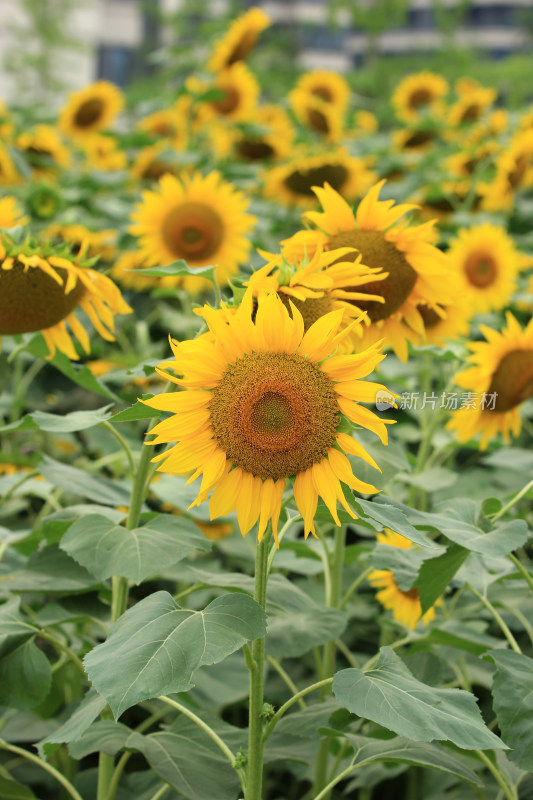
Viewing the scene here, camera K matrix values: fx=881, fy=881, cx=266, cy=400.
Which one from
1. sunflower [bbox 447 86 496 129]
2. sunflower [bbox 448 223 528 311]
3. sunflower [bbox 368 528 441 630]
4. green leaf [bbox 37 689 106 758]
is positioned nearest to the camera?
green leaf [bbox 37 689 106 758]

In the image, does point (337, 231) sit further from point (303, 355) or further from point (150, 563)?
point (150, 563)

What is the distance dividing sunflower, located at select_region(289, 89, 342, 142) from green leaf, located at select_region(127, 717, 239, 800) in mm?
4032

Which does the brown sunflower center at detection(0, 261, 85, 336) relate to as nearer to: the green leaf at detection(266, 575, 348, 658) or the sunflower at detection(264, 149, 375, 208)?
the green leaf at detection(266, 575, 348, 658)

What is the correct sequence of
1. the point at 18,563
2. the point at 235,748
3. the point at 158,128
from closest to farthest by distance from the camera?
the point at 235,748, the point at 18,563, the point at 158,128

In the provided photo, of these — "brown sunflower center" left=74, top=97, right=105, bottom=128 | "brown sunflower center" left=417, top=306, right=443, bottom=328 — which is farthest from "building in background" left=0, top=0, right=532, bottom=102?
"brown sunflower center" left=417, top=306, right=443, bottom=328

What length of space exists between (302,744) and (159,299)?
7.90 feet

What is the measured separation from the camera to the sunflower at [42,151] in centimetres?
435

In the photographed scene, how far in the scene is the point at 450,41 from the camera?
400 inches

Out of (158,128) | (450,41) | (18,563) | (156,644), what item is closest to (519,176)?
(158,128)

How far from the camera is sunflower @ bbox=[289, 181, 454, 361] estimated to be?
1.49 metres

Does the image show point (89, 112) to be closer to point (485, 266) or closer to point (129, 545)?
point (485, 266)

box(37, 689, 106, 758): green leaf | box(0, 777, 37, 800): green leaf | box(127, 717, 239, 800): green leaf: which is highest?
box(37, 689, 106, 758): green leaf

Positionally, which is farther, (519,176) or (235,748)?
(519,176)

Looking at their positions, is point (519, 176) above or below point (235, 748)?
above
